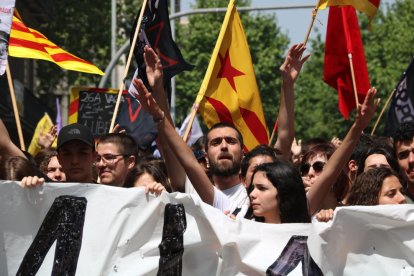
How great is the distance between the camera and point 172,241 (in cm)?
694

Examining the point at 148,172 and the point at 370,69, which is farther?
the point at 370,69

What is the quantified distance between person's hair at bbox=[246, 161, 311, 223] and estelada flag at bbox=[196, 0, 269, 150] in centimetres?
307

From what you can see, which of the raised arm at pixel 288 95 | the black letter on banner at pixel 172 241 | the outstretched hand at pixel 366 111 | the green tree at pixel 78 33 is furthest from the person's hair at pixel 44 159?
the green tree at pixel 78 33

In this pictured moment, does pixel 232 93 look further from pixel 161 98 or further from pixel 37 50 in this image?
pixel 161 98

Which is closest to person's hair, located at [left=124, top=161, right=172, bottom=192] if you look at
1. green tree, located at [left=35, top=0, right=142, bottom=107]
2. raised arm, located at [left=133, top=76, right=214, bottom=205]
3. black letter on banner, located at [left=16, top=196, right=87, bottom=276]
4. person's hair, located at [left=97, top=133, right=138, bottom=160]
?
person's hair, located at [left=97, top=133, right=138, bottom=160]

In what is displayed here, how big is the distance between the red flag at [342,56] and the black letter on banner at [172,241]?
471cm

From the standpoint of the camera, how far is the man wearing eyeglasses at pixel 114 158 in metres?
8.88

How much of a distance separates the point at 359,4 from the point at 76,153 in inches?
139

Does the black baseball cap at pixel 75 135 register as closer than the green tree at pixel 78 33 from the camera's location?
Yes

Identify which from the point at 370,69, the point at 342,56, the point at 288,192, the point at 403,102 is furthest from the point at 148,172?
the point at 370,69

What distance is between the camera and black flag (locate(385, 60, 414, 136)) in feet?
39.2

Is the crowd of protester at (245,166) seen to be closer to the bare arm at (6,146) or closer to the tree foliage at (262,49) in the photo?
the bare arm at (6,146)

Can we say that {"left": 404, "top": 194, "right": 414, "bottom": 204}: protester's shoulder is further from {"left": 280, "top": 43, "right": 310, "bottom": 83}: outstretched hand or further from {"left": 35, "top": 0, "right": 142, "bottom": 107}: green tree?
{"left": 35, "top": 0, "right": 142, "bottom": 107}: green tree

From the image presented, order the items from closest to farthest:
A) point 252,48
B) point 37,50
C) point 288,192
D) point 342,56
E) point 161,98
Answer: point 288,192 < point 161,98 < point 37,50 < point 342,56 < point 252,48
